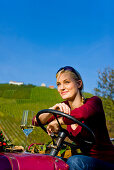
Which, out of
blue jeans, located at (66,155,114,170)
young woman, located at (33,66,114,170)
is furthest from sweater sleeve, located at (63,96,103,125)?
blue jeans, located at (66,155,114,170)

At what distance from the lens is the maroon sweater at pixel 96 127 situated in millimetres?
1424

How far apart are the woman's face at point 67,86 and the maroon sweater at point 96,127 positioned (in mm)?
183

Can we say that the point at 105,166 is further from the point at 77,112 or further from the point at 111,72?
the point at 111,72

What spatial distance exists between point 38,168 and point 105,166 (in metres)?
0.55

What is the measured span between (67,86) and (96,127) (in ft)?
1.35

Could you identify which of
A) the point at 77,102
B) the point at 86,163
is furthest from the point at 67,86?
the point at 86,163

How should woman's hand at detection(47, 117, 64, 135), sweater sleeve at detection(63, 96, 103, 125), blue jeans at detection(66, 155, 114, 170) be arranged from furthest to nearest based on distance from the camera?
1. woman's hand at detection(47, 117, 64, 135)
2. sweater sleeve at detection(63, 96, 103, 125)
3. blue jeans at detection(66, 155, 114, 170)

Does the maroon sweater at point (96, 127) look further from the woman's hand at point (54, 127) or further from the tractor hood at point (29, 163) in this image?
the tractor hood at point (29, 163)

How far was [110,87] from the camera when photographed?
50.7 feet

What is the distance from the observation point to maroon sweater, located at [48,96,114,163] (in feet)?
4.67

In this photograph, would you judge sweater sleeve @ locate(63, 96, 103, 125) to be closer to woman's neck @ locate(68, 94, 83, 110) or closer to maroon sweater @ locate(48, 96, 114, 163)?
maroon sweater @ locate(48, 96, 114, 163)

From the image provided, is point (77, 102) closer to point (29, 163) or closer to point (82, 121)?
point (82, 121)

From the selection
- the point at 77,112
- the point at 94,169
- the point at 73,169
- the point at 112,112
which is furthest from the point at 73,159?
the point at 112,112

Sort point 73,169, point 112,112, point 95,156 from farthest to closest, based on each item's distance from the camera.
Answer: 1. point 112,112
2. point 95,156
3. point 73,169
